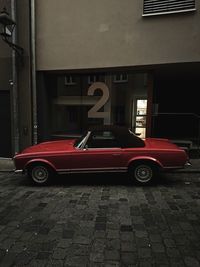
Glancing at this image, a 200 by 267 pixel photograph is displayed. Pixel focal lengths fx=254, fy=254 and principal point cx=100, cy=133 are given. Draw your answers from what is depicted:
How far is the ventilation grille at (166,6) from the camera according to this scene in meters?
7.43

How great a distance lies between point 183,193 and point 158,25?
5.05 m

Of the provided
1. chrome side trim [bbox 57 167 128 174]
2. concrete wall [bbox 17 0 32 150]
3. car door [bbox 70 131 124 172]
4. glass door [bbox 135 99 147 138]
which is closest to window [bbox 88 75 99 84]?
glass door [bbox 135 99 147 138]

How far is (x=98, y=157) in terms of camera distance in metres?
6.04

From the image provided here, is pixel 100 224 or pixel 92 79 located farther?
pixel 92 79

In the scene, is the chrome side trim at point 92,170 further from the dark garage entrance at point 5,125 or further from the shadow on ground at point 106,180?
the dark garage entrance at point 5,125

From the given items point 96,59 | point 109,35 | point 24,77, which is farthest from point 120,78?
point 24,77

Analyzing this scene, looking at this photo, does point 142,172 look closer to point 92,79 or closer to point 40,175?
point 40,175

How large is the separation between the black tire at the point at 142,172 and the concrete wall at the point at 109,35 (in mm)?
3465

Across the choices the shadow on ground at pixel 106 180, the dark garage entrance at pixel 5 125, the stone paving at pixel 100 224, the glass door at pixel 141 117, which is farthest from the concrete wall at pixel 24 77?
the glass door at pixel 141 117

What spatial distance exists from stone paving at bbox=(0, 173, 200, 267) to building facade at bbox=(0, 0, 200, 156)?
11.1ft

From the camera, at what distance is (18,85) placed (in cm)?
891

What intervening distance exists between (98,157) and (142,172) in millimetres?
1125

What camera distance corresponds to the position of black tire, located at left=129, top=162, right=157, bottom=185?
6.07 metres

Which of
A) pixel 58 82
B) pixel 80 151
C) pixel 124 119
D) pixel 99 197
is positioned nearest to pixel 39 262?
pixel 99 197
